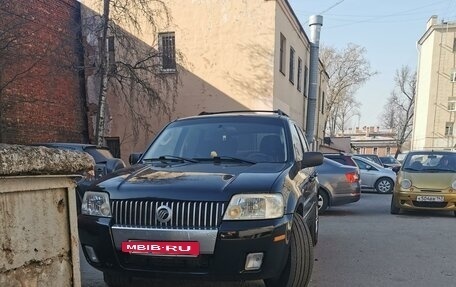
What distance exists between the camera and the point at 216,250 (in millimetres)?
3178

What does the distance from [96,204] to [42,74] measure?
11.0m

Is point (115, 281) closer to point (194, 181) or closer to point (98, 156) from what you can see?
point (194, 181)

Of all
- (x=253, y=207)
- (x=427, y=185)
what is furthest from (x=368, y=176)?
(x=253, y=207)

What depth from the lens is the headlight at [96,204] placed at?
11.5 feet

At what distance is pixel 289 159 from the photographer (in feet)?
14.3

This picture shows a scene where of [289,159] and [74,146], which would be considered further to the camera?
[74,146]

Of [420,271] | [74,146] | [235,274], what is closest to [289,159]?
[235,274]

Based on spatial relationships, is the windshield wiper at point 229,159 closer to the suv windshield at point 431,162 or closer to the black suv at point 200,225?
the black suv at point 200,225

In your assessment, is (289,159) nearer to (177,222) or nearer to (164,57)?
(177,222)

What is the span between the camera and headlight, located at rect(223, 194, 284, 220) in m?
3.25

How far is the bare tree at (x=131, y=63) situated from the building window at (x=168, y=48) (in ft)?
1.19

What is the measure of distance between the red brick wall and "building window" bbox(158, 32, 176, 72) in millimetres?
3003

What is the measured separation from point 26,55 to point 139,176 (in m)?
10.1

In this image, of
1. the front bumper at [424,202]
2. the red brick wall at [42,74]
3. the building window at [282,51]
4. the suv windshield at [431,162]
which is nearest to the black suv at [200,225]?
the front bumper at [424,202]
